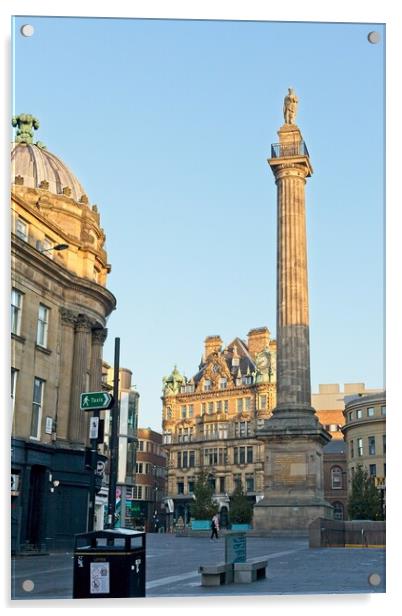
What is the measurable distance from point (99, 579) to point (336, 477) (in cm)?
8088

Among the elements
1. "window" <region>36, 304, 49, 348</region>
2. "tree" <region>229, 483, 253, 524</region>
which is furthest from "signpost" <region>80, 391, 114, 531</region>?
"tree" <region>229, 483, 253, 524</region>

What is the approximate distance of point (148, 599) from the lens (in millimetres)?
11625

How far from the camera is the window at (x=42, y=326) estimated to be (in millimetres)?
23734

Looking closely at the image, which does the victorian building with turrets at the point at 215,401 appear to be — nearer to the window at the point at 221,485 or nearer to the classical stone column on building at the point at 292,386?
the classical stone column on building at the point at 292,386

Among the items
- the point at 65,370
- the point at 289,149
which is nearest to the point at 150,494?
the point at 65,370

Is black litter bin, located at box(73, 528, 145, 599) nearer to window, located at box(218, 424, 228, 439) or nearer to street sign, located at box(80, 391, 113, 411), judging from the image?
street sign, located at box(80, 391, 113, 411)

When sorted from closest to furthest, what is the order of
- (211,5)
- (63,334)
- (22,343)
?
(211,5), (22,343), (63,334)

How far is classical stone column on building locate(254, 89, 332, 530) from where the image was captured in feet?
108

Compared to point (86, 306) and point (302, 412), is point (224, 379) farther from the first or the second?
point (86, 306)

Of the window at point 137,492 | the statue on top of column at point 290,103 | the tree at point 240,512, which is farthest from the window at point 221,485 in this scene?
the statue on top of column at point 290,103

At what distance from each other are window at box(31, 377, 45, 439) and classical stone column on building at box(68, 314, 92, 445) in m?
2.39
